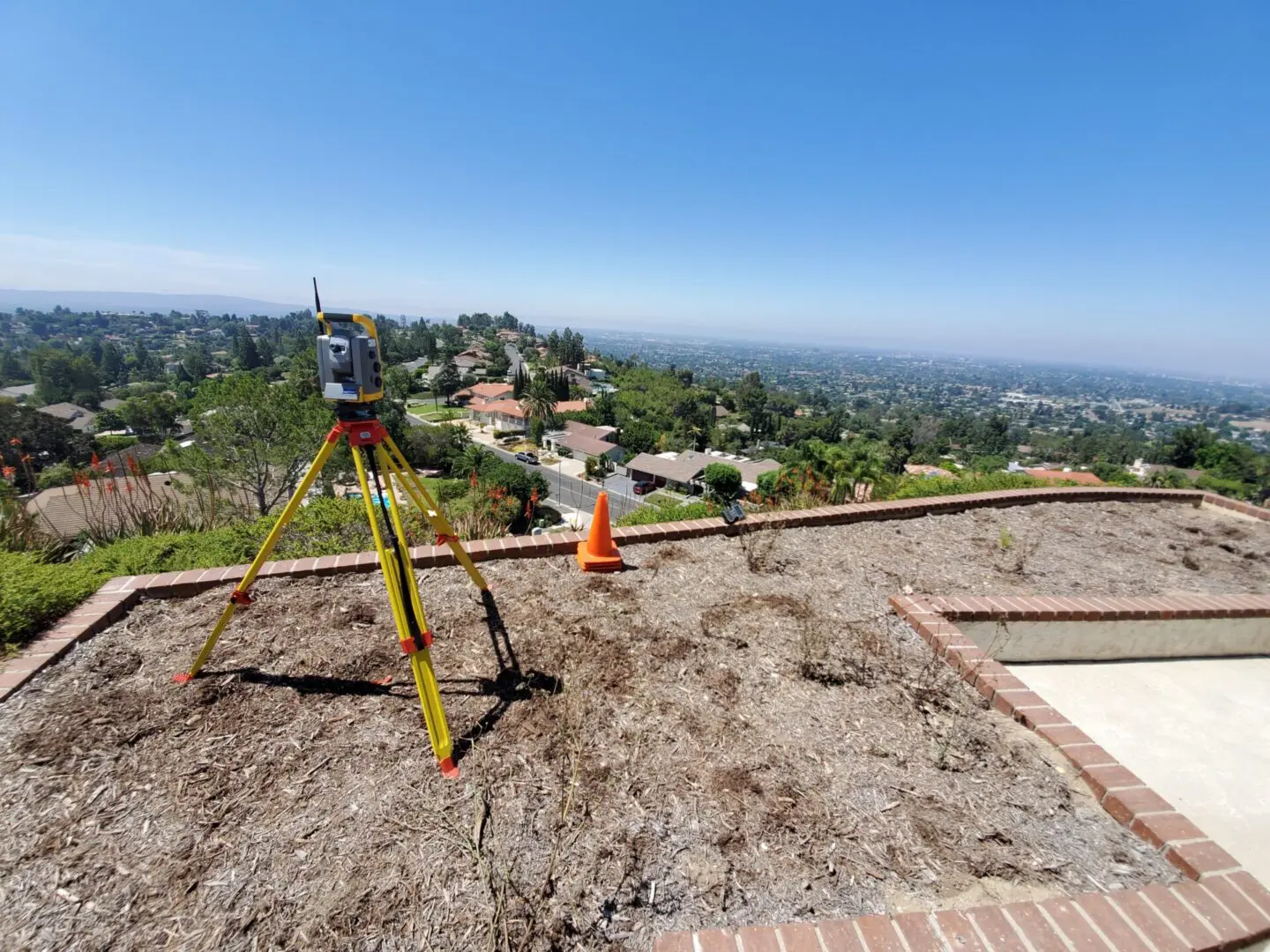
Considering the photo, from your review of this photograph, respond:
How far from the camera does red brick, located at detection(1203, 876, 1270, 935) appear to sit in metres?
1.89

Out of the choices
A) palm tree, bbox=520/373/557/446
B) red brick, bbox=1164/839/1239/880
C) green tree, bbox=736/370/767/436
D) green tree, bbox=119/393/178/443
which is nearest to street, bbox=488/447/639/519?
palm tree, bbox=520/373/557/446

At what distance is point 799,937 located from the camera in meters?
1.77

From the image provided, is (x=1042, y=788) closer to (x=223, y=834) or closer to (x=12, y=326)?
(x=223, y=834)

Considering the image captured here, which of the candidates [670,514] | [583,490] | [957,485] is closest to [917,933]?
[670,514]

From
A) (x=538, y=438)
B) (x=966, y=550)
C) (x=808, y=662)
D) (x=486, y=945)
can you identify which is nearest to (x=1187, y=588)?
(x=966, y=550)

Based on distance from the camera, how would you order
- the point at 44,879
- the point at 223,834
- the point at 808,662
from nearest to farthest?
the point at 44,879 → the point at 223,834 → the point at 808,662

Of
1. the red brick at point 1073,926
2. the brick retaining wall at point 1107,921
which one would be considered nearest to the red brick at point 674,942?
the brick retaining wall at point 1107,921

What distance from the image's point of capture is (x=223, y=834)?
209 centimetres

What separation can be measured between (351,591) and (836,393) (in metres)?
157

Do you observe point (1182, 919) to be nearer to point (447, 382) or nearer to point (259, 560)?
point (259, 560)

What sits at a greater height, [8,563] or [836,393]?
[8,563]

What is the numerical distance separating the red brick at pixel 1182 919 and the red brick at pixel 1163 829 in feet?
0.94

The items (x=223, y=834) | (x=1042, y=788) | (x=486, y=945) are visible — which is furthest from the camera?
(x=1042, y=788)

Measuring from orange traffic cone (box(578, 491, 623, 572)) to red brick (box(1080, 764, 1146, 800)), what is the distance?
3155 millimetres
